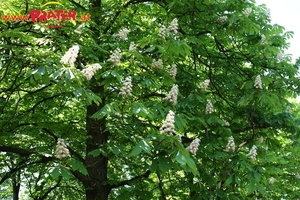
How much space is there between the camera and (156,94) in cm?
689

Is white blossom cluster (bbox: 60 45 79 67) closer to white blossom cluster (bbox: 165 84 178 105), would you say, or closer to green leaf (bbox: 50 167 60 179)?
green leaf (bbox: 50 167 60 179)

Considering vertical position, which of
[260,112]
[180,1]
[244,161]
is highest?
[180,1]

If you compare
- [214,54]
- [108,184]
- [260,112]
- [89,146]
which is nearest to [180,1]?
[214,54]

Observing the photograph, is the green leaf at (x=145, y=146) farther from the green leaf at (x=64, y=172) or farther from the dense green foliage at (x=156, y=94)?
the green leaf at (x=64, y=172)

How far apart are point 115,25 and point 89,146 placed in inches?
109

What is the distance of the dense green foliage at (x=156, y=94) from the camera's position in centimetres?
381

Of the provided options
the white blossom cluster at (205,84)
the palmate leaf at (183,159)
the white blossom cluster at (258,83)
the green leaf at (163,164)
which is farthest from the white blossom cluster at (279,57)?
the palmate leaf at (183,159)

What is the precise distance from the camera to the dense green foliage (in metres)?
3.81

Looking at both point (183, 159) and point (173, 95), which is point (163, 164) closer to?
point (183, 159)

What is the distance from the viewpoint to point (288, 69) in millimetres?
6453

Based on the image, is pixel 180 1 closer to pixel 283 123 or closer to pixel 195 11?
pixel 195 11

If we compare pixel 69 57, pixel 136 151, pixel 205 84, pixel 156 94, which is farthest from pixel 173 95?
pixel 156 94

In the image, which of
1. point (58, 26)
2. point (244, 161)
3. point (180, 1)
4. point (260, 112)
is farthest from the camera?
point (260, 112)

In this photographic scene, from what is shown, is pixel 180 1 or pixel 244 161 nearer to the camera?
pixel 244 161
